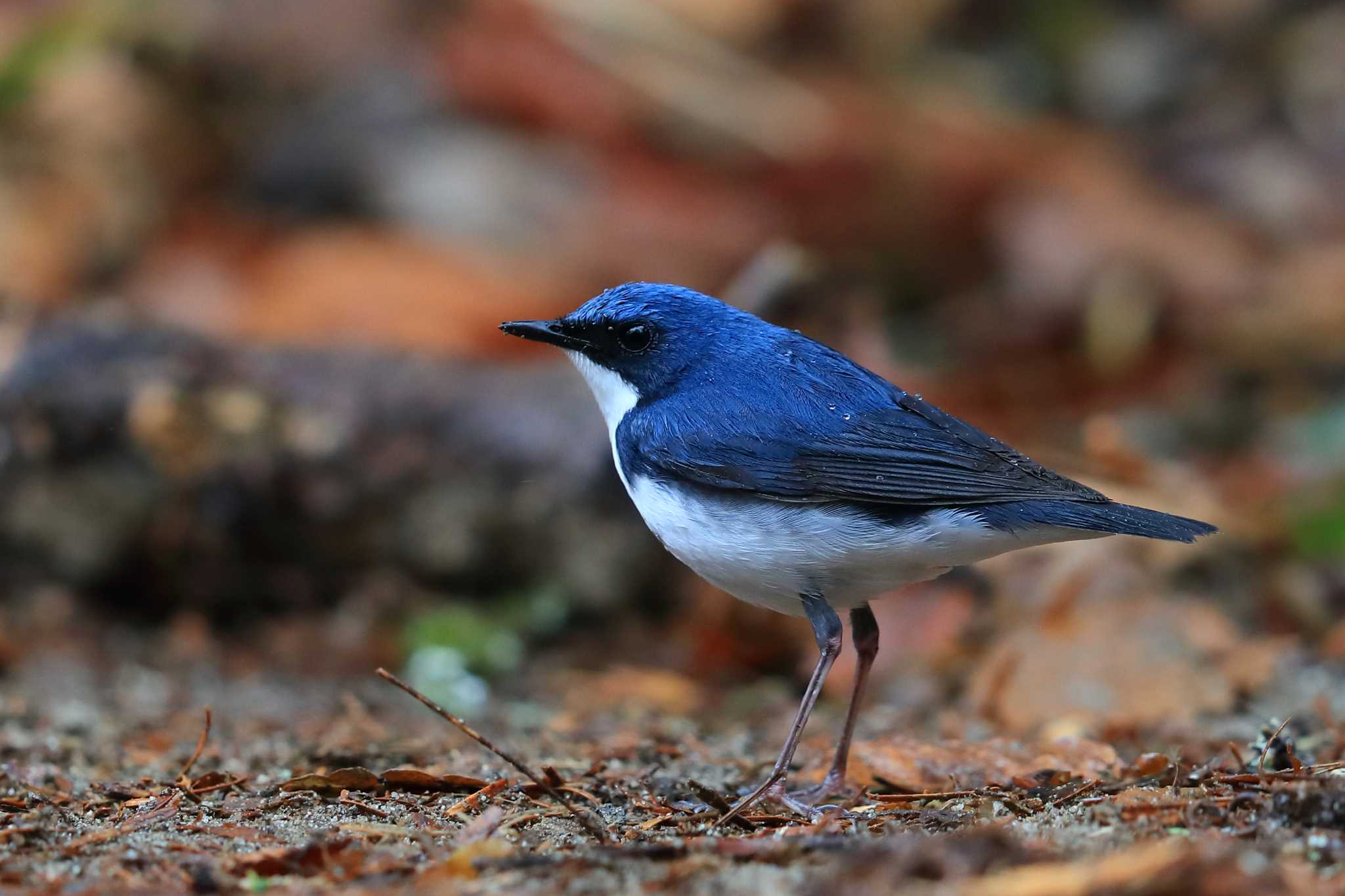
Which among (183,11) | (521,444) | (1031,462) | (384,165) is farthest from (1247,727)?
(183,11)

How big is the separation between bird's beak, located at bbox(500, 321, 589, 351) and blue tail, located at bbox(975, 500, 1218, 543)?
1.35m

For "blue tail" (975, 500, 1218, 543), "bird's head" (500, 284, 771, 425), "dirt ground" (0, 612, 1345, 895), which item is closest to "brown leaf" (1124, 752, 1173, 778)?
"dirt ground" (0, 612, 1345, 895)

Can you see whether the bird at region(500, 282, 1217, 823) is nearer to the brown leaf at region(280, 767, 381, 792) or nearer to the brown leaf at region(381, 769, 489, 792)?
the brown leaf at region(381, 769, 489, 792)

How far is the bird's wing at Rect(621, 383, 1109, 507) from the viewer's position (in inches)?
152

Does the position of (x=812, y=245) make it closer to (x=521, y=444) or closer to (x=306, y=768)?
(x=521, y=444)

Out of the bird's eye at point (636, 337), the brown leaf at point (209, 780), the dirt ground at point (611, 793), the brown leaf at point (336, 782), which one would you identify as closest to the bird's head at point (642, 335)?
the bird's eye at point (636, 337)

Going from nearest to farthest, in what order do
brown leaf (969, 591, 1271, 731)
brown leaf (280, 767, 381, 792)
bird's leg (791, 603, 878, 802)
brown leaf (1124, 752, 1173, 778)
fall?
brown leaf (280, 767, 381, 792) < brown leaf (1124, 752, 1173, 778) < bird's leg (791, 603, 878, 802) < brown leaf (969, 591, 1271, 731)

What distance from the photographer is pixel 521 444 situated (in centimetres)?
670

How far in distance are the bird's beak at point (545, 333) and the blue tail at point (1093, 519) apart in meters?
1.35

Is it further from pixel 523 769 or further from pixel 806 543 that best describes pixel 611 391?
pixel 523 769

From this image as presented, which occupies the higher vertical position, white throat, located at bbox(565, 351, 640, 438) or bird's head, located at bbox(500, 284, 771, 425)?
bird's head, located at bbox(500, 284, 771, 425)

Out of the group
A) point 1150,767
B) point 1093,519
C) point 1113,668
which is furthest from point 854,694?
point 1113,668

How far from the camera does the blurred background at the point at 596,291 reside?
20.4 ft

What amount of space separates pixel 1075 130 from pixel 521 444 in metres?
A: 7.76
